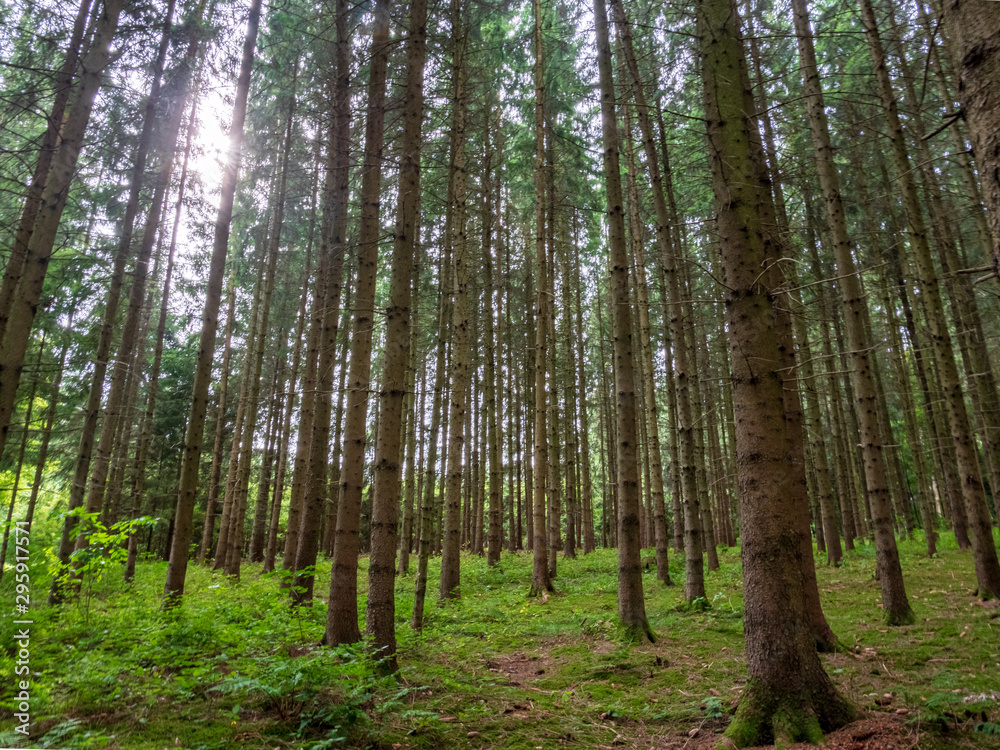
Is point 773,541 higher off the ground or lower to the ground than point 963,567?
higher

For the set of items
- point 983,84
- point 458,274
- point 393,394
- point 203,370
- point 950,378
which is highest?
point 458,274

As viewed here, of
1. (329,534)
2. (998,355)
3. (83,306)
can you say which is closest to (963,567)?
(998,355)

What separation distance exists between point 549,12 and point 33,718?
16.5m

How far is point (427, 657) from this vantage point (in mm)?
6891

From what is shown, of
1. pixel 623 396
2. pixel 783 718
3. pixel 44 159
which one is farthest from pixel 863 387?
pixel 44 159

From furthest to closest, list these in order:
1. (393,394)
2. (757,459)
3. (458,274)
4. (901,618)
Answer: (458,274)
(901,618)
(393,394)
(757,459)

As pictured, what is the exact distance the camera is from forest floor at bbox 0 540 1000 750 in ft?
13.1

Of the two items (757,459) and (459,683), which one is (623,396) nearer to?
(757,459)

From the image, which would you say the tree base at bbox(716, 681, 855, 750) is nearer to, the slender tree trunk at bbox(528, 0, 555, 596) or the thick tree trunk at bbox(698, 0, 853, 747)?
the thick tree trunk at bbox(698, 0, 853, 747)

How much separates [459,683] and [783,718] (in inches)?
139

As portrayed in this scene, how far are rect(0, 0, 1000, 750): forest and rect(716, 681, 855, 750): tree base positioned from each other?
0.07ft

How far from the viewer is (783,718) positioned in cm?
352

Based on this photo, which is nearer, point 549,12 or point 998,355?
point 549,12

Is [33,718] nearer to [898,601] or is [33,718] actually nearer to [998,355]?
[898,601]
